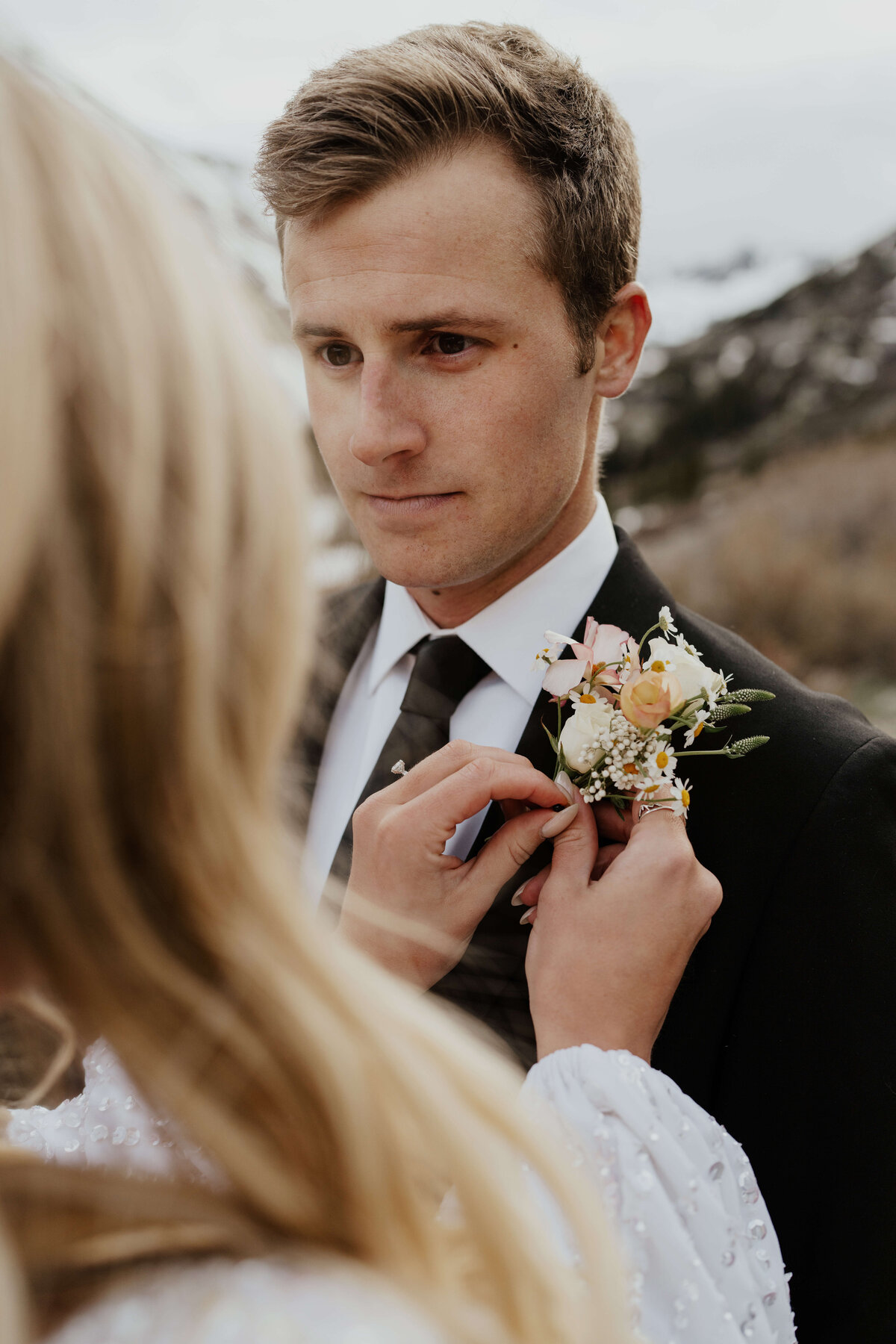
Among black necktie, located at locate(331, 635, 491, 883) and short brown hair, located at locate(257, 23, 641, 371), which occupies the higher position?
short brown hair, located at locate(257, 23, 641, 371)

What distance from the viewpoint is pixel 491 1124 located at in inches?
31.1

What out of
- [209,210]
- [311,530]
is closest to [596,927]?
[311,530]

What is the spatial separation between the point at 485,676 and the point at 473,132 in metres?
0.98

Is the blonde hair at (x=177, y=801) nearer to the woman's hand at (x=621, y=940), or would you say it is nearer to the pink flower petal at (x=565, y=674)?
the woman's hand at (x=621, y=940)

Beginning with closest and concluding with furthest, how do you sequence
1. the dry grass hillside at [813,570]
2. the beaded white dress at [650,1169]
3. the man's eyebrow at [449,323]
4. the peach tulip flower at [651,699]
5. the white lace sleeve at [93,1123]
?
1. the beaded white dress at [650,1169]
2. the white lace sleeve at [93,1123]
3. the peach tulip flower at [651,699]
4. the man's eyebrow at [449,323]
5. the dry grass hillside at [813,570]

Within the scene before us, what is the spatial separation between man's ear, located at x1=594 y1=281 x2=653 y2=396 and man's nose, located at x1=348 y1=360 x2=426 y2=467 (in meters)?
0.44

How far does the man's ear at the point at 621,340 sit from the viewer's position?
1.98 meters

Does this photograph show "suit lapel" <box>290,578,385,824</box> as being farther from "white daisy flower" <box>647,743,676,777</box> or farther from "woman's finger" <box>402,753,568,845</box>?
"white daisy flower" <box>647,743,676,777</box>

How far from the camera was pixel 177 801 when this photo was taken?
2.39ft

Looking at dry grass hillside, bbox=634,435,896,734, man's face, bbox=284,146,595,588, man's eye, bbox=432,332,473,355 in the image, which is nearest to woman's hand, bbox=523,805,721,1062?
man's face, bbox=284,146,595,588

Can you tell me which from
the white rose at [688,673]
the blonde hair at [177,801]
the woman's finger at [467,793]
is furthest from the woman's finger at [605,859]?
the blonde hair at [177,801]

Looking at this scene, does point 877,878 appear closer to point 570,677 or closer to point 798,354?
point 570,677

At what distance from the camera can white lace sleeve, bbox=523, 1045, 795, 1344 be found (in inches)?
42.8

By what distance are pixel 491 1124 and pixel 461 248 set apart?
4.66 feet
